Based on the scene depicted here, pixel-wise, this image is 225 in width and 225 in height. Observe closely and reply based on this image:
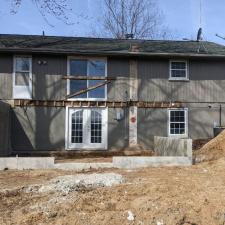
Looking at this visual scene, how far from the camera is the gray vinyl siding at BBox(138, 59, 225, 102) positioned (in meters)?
21.3

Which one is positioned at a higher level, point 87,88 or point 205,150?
point 87,88

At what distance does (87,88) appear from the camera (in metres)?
20.9

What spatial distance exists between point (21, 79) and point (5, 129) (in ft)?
8.91

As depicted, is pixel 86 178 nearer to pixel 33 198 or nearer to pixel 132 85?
pixel 33 198

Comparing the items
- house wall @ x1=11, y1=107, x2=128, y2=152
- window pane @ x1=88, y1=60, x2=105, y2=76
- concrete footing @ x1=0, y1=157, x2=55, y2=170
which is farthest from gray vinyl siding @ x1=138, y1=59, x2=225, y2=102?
concrete footing @ x1=0, y1=157, x2=55, y2=170

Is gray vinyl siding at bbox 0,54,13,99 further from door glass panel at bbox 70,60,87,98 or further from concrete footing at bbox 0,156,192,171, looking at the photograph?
concrete footing at bbox 0,156,192,171

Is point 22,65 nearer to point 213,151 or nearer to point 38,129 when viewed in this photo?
point 38,129

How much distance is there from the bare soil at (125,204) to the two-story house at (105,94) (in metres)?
10.1

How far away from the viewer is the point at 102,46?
22.1 m

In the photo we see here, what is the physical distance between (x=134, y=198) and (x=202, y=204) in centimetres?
131

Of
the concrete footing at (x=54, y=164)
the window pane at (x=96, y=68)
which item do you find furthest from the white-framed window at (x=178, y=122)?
the concrete footing at (x=54, y=164)

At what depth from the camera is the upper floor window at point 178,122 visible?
21.5 m

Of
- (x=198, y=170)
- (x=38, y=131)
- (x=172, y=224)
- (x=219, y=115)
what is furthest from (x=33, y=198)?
(x=219, y=115)

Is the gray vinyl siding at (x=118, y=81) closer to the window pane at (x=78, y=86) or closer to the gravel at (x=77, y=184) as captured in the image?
the window pane at (x=78, y=86)
